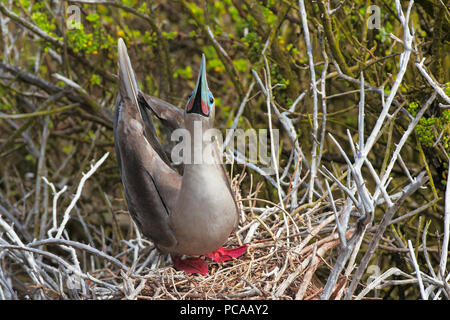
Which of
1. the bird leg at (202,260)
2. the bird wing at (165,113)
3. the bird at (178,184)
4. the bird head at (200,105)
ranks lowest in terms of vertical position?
the bird leg at (202,260)

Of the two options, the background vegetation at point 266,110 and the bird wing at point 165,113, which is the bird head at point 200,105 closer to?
the bird wing at point 165,113

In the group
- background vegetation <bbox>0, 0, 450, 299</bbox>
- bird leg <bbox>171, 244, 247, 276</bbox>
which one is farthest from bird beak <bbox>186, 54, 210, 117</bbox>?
bird leg <bbox>171, 244, 247, 276</bbox>

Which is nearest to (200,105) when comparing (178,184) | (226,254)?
(178,184)

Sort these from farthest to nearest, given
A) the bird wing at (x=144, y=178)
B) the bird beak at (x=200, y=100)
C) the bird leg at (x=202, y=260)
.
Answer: the bird leg at (x=202, y=260)
the bird wing at (x=144, y=178)
the bird beak at (x=200, y=100)

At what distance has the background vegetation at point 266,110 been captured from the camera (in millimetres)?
3504

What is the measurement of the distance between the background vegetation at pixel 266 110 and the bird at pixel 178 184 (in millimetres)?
277

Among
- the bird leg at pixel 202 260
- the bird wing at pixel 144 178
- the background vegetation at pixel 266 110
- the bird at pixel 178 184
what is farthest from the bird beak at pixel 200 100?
the bird leg at pixel 202 260

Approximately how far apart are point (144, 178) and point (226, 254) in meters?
0.71

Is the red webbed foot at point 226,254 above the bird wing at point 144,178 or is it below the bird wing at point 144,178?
below

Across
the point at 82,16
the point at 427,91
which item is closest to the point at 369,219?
the point at 427,91

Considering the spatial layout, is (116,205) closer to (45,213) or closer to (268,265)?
(45,213)

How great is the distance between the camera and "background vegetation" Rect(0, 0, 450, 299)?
350 cm

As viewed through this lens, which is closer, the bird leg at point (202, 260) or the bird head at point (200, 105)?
the bird head at point (200, 105)
